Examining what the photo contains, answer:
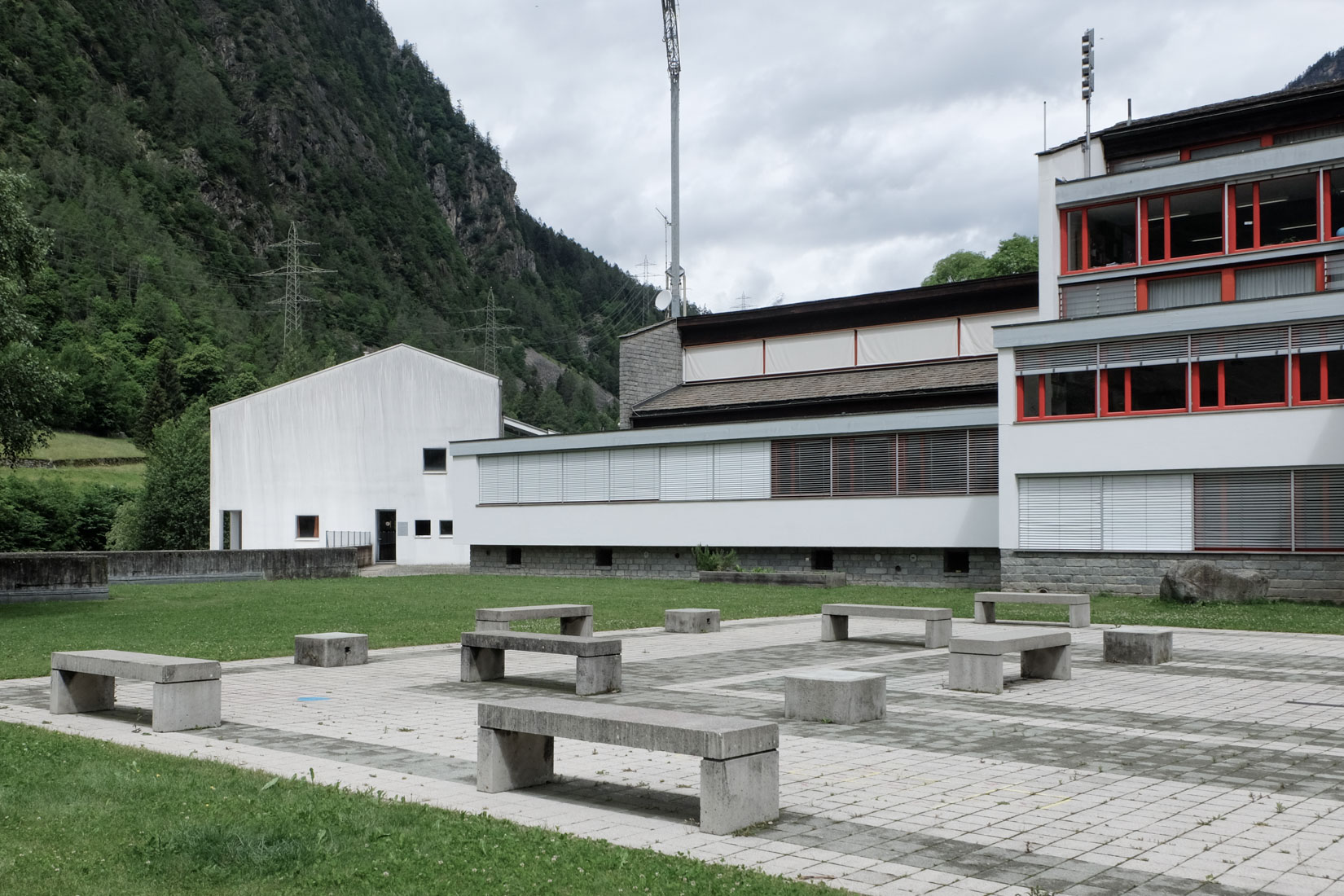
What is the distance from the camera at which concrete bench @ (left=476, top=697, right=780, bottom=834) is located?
6.80 m

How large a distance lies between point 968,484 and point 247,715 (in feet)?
86.8

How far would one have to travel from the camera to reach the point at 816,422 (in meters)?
37.6

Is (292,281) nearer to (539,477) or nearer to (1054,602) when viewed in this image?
(539,477)

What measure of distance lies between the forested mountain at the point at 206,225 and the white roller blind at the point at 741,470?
219 feet

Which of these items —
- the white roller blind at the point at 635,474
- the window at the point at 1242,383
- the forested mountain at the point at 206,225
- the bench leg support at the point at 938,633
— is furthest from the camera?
the forested mountain at the point at 206,225

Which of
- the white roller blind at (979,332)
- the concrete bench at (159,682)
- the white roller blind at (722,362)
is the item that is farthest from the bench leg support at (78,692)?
the white roller blind at (722,362)

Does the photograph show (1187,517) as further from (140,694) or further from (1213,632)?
(140,694)

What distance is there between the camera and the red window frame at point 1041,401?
31.1 meters

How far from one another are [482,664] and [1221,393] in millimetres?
21794

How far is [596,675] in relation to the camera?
1225 centimetres

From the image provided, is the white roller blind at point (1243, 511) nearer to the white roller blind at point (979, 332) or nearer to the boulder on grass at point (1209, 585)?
the boulder on grass at point (1209, 585)

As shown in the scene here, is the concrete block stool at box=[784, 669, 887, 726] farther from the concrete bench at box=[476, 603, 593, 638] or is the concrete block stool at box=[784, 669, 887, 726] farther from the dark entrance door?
the dark entrance door

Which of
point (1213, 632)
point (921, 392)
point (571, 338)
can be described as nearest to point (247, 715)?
point (1213, 632)

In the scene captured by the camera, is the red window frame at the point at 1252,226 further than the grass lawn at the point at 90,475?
No
